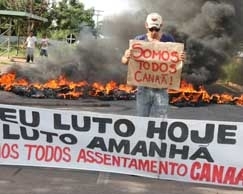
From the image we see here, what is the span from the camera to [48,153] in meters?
6.02

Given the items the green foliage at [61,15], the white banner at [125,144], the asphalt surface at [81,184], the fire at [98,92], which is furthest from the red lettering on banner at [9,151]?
the green foliage at [61,15]

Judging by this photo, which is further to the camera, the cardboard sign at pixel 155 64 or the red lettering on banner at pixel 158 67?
the red lettering on banner at pixel 158 67

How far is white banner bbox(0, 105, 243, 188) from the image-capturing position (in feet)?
19.0

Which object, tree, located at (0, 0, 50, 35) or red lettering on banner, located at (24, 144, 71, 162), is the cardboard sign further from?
tree, located at (0, 0, 50, 35)

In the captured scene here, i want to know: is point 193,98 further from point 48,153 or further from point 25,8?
point 25,8

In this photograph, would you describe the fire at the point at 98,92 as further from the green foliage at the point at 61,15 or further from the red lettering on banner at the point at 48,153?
the green foliage at the point at 61,15

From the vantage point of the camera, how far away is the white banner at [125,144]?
5777 millimetres

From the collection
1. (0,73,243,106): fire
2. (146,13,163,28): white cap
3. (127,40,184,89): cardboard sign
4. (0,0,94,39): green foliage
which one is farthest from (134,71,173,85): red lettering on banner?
(0,0,94,39): green foliage

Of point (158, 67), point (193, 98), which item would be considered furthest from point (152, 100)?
point (193, 98)

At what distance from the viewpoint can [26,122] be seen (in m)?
6.01

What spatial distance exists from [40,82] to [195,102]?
5.19 meters

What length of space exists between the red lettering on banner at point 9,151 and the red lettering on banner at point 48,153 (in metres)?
0.12

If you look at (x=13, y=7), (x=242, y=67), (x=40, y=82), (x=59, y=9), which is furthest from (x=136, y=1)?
(x=59, y=9)

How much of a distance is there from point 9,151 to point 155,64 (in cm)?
186
